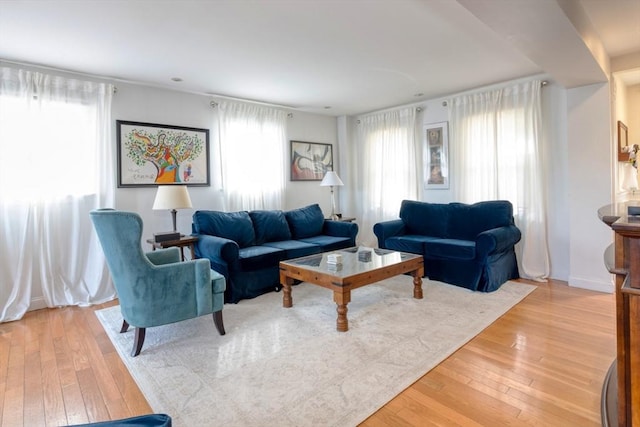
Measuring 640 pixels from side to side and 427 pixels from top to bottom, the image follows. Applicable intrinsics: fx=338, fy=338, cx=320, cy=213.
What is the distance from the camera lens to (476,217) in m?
4.18

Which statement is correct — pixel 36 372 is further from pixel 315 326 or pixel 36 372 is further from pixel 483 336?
pixel 483 336

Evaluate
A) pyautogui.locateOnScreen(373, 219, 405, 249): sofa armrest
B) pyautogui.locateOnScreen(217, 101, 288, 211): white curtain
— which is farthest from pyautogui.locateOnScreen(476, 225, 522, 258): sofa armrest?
pyautogui.locateOnScreen(217, 101, 288, 211): white curtain

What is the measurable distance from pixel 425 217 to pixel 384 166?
130 centimetres

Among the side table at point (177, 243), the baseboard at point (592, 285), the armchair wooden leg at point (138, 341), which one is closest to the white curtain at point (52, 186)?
the side table at point (177, 243)

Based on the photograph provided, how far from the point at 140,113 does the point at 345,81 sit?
2.44 metres

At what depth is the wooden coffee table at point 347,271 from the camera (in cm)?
276

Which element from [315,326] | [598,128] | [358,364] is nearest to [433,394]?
[358,364]

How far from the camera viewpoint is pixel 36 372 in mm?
2252

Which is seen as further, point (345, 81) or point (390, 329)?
point (345, 81)

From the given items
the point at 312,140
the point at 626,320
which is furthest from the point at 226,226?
the point at 626,320

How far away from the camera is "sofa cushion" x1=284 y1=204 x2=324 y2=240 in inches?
186

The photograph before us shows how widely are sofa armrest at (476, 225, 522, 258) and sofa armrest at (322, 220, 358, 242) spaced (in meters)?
1.62

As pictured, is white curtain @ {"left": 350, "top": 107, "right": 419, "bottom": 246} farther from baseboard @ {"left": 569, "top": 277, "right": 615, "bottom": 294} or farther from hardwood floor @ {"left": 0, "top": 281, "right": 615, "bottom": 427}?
hardwood floor @ {"left": 0, "top": 281, "right": 615, "bottom": 427}

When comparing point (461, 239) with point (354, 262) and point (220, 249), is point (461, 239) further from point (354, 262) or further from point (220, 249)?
point (220, 249)
